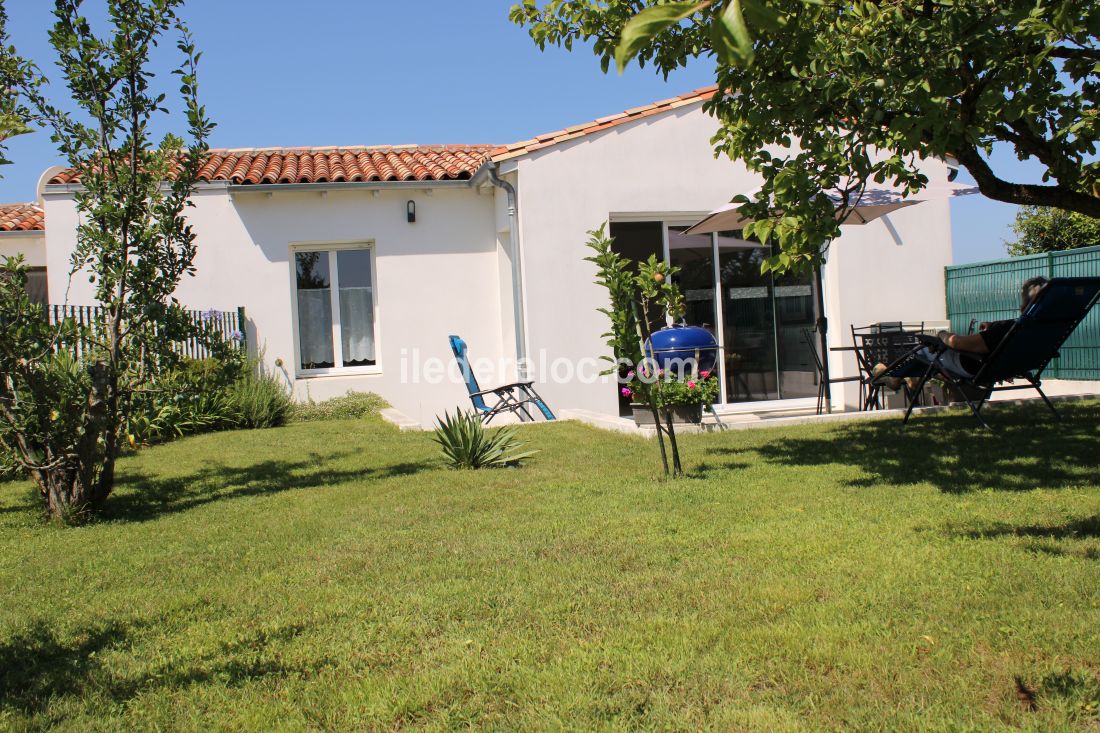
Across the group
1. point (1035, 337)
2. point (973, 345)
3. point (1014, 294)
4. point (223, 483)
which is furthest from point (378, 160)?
point (1035, 337)

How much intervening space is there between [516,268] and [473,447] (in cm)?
453

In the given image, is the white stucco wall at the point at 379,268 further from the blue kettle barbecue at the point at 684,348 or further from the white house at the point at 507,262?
the blue kettle barbecue at the point at 684,348

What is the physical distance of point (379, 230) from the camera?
499 inches

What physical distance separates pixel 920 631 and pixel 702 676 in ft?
2.87

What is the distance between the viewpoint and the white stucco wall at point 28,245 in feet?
50.2

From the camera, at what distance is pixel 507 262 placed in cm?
1252

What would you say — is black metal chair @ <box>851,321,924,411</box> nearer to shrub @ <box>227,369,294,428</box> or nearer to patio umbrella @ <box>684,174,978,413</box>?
patio umbrella @ <box>684,174,978,413</box>

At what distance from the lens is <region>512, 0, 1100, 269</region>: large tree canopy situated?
14.1 feet

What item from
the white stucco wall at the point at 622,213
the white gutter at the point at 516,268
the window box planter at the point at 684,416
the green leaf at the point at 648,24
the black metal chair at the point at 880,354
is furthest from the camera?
the white gutter at the point at 516,268

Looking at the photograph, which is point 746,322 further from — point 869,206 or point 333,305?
point 333,305

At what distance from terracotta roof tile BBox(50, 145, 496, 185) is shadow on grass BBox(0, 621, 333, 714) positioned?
29.5 feet

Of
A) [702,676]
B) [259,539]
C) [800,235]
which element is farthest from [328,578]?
[800,235]

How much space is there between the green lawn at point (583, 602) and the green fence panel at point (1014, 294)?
5969 mm

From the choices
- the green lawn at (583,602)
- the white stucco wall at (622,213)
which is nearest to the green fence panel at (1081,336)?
the white stucco wall at (622,213)
